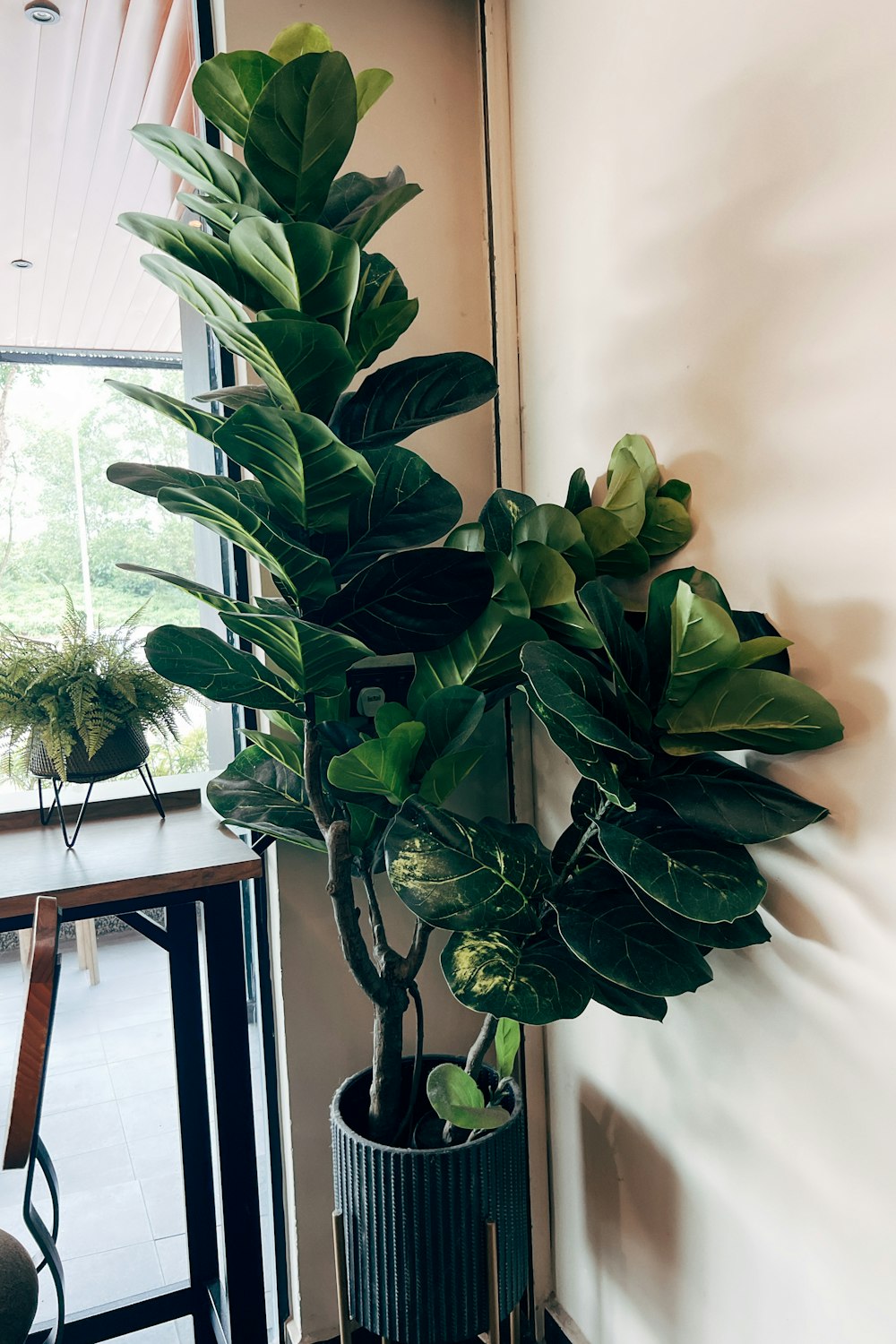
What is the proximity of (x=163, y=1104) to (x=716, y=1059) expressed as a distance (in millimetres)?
1974

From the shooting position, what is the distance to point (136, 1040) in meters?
2.94

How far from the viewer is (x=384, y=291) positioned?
43.1 inches

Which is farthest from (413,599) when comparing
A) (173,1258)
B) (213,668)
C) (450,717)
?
(173,1258)

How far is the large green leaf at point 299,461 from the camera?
0.85 metres

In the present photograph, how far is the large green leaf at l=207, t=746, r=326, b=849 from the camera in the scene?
121cm

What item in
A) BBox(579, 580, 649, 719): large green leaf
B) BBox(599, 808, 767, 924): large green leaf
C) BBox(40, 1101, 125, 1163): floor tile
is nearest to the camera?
BBox(599, 808, 767, 924): large green leaf

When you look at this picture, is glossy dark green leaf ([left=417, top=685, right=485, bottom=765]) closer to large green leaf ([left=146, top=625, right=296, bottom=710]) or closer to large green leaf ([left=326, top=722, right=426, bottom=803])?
large green leaf ([left=326, top=722, right=426, bottom=803])

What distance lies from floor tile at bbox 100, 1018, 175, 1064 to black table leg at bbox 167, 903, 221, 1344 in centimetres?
133

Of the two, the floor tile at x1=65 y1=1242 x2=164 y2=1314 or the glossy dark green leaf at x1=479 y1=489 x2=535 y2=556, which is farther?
the floor tile at x1=65 y1=1242 x2=164 y2=1314

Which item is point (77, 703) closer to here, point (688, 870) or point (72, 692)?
point (72, 692)

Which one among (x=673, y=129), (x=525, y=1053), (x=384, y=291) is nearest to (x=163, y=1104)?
(x=525, y=1053)

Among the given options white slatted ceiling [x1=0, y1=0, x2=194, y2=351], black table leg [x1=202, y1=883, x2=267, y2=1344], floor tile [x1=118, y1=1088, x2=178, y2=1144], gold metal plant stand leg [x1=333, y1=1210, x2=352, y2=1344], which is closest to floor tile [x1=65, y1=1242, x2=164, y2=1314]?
floor tile [x1=118, y1=1088, x2=178, y2=1144]

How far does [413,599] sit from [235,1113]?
2.71ft

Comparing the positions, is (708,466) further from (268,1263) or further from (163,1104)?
(163,1104)
